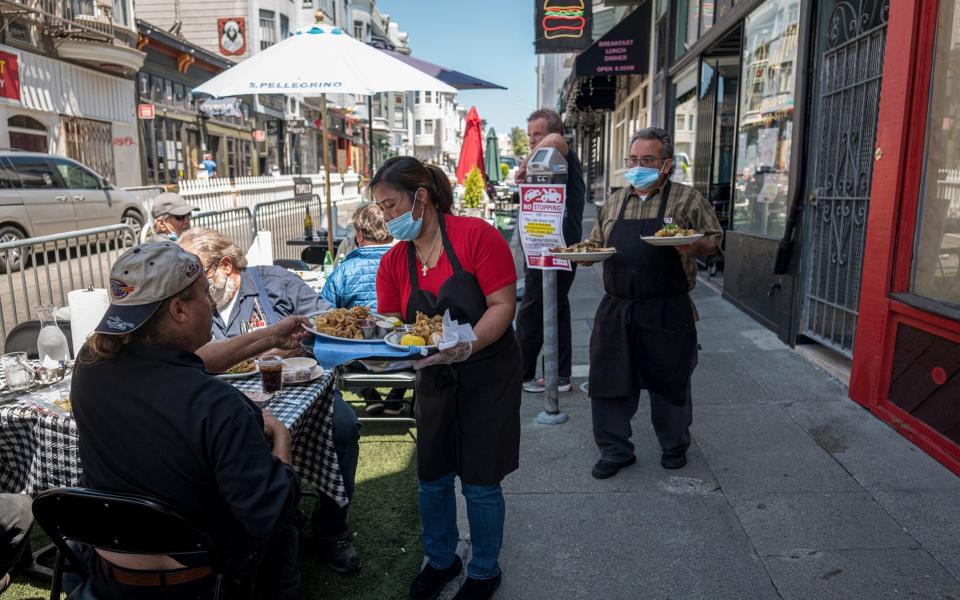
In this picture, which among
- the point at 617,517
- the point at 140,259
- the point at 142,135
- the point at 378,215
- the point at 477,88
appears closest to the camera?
the point at 140,259

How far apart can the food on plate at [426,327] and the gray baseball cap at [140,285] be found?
2.79 ft

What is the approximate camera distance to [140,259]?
6.23 ft

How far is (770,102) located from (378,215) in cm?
402

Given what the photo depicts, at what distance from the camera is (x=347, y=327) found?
2820mm

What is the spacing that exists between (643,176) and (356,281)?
6.40 ft

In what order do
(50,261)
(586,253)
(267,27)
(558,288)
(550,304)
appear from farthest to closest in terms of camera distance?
(267,27)
(50,261)
(558,288)
(550,304)
(586,253)

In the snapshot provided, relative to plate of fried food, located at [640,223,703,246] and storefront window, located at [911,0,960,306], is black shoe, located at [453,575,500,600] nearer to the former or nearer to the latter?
plate of fried food, located at [640,223,703,246]

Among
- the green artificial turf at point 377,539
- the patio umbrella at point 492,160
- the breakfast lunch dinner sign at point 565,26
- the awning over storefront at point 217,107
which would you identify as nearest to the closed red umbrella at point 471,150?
the patio umbrella at point 492,160

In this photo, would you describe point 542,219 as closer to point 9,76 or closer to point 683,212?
point 683,212

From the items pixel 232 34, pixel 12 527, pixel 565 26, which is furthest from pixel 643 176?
pixel 232 34

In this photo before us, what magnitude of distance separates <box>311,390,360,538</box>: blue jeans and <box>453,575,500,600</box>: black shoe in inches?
27.2

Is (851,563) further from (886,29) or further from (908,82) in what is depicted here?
(886,29)

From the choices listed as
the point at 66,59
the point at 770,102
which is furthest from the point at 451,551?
the point at 66,59

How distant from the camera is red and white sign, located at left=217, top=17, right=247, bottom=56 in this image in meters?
32.0
